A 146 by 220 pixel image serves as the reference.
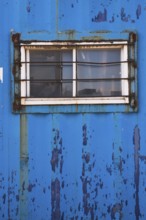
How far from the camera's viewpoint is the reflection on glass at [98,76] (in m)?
4.49

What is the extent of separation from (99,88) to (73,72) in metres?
0.34

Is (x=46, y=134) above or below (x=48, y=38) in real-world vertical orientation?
below

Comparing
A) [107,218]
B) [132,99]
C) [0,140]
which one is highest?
[132,99]

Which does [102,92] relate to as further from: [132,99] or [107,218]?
[107,218]

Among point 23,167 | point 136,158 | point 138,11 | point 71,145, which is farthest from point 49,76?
point 136,158

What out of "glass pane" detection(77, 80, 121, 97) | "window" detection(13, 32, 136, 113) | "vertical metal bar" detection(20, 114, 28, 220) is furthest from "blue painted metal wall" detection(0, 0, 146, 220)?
"glass pane" detection(77, 80, 121, 97)

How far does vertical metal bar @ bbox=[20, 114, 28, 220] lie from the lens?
14.4 feet

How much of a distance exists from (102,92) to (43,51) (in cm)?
80

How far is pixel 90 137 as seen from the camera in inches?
173

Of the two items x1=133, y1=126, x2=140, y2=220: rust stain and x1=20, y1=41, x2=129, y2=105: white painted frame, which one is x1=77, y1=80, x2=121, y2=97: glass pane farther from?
x1=133, y1=126, x2=140, y2=220: rust stain

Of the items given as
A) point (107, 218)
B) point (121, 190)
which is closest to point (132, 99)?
point (121, 190)

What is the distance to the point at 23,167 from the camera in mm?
4406

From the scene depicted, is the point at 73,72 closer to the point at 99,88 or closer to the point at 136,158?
the point at 99,88

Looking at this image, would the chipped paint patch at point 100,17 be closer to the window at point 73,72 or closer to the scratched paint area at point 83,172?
the window at point 73,72
